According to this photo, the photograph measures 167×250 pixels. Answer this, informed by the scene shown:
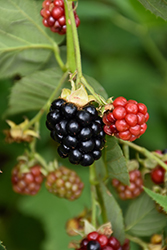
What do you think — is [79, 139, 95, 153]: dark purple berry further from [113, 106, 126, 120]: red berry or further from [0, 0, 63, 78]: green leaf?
[0, 0, 63, 78]: green leaf

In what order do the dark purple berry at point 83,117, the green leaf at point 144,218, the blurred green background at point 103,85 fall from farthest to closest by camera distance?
the blurred green background at point 103,85, the green leaf at point 144,218, the dark purple berry at point 83,117

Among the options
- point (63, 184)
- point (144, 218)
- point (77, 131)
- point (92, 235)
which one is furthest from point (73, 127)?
point (144, 218)

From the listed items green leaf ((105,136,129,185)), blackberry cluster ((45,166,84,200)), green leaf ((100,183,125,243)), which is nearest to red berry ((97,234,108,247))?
green leaf ((100,183,125,243))

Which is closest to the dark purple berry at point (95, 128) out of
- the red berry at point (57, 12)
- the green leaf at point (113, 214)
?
the green leaf at point (113, 214)

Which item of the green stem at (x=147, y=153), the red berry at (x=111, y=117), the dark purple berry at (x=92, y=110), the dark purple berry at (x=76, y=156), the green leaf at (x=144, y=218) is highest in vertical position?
the red berry at (x=111, y=117)

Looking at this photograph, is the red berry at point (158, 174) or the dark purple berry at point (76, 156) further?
the red berry at point (158, 174)

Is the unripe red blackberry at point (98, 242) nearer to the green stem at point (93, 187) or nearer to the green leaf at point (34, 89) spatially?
the green stem at point (93, 187)

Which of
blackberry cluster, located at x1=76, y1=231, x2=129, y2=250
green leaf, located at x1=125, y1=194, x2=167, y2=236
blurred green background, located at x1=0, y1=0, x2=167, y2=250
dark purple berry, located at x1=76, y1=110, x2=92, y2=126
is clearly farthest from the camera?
blurred green background, located at x1=0, y1=0, x2=167, y2=250

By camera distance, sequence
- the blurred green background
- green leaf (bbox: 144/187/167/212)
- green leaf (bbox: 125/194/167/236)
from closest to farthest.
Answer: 1. green leaf (bbox: 144/187/167/212)
2. green leaf (bbox: 125/194/167/236)
3. the blurred green background
